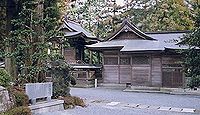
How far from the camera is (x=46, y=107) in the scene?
11422 millimetres

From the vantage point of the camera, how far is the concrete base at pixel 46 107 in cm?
1082

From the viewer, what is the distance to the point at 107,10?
42.9 metres

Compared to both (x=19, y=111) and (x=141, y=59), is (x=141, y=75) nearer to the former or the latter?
(x=141, y=59)

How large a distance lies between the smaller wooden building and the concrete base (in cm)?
1095

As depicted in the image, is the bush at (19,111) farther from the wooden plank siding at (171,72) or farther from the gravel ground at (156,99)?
the wooden plank siding at (171,72)

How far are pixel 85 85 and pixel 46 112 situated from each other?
1385 centimetres

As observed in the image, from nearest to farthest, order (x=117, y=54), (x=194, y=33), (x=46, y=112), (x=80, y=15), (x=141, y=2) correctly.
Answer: (x=46, y=112), (x=194, y=33), (x=117, y=54), (x=141, y=2), (x=80, y=15)

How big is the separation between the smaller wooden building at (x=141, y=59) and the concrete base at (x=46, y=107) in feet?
35.9

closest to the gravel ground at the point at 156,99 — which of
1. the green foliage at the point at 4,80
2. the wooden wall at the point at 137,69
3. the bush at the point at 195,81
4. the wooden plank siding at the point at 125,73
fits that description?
the bush at the point at 195,81

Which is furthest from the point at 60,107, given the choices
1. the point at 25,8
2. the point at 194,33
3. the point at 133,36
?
the point at 133,36

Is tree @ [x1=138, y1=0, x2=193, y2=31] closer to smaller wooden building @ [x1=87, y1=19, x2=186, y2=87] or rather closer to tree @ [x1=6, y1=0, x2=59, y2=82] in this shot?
smaller wooden building @ [x1=87, y1=19, x2=186, y2=87]

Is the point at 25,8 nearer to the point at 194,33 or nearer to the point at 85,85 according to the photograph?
the point at 194,33

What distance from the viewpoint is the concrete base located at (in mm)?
10824

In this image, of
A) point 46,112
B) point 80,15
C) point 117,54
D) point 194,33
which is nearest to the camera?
point 46,112
